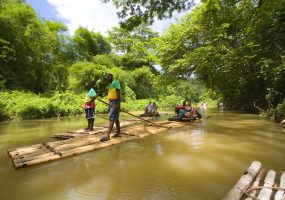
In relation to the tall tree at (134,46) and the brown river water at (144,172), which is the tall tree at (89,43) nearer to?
the tall tree at (134,46)

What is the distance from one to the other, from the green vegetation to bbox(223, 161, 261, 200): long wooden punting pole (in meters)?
5.55

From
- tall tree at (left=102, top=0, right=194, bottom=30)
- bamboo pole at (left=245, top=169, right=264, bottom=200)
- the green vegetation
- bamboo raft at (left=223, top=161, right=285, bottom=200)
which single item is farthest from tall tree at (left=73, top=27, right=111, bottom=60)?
bamboo raft at (left=223, top=161, right=285, bottom=200)

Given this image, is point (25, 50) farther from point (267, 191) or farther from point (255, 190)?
point (267, 191)

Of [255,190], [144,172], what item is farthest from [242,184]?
[144,172]

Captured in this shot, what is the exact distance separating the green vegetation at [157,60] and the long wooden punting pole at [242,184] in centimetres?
555

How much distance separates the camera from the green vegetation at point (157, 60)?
59.3 feet

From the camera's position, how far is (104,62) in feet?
115

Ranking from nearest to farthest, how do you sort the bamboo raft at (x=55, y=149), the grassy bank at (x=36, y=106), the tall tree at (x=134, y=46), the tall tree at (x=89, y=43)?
1. the bamboo raft at (x=55, y=149)
2. the grassy bank at (x=36, y=106)
3. the tall tree at (x=89, y=43)
4. the tall tree at (x=134, y=46)

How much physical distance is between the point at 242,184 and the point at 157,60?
84.6 feet

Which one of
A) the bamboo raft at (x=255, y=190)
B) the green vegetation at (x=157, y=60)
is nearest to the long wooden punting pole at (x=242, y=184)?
the bamboo raft at (x=255, y=190)

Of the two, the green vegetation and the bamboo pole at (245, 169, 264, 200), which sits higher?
the green vegetation

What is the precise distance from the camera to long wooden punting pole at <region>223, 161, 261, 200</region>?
3.81 metres

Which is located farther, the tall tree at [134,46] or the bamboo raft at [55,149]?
the tall tree at [134,46]

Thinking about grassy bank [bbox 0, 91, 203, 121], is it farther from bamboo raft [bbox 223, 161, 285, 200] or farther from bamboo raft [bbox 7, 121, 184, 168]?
bamboo raft [bbox 223, 161, 285, 200]
